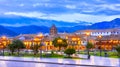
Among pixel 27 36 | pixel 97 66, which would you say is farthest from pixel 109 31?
pixel 97 66

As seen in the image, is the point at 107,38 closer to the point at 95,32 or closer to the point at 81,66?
the point at 95,32

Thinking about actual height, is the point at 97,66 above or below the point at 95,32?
below

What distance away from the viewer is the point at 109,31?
15712 centimetres

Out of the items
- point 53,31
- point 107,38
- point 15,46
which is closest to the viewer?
point 15,46

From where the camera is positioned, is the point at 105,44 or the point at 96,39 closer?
the point at 105,44

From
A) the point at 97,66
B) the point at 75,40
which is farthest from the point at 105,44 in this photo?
the point at 97,66

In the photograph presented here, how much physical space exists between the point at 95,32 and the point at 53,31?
96.9 feet

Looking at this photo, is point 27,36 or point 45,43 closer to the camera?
point 45,43

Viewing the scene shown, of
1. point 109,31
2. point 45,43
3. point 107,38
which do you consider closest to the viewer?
point 107,38

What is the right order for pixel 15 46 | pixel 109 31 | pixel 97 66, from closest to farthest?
pixel 97 66
pixel 15 46
pixel 109 31

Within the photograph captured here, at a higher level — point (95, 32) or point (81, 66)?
point (95, 32)

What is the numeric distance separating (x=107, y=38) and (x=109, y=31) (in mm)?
41587

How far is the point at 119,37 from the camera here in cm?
11400

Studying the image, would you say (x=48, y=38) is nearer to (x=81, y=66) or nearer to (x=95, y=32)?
(x=95, y=32)
